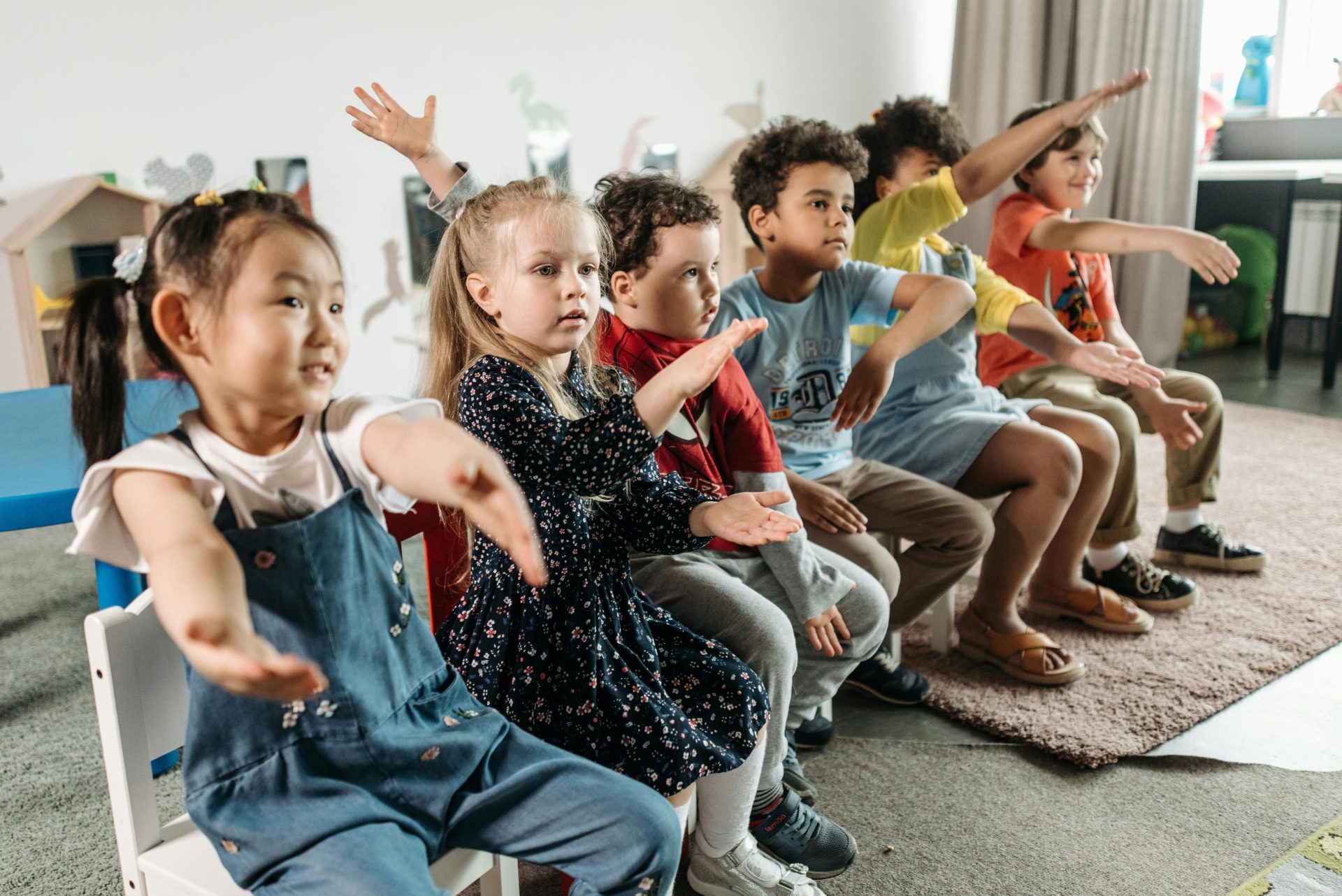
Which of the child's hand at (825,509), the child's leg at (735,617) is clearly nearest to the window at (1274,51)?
the child's hand at (825,509)

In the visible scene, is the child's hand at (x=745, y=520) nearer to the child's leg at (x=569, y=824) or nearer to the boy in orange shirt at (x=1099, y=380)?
the child's leg at (x=569, y=824)

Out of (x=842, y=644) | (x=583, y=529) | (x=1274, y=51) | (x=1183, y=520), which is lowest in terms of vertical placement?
(x=1183, y=520)

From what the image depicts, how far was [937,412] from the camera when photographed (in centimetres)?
180

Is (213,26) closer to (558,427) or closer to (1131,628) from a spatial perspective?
(558,427)

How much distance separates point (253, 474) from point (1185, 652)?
1.60 metres

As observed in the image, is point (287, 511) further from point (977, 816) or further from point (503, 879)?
point (977, 816)

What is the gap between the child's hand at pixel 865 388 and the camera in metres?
1.52

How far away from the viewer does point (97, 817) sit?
1.43 metres

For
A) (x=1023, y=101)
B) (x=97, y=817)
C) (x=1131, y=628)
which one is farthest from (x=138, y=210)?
(x=1023, y=101)

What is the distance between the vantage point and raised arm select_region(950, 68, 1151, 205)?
5.67 feet

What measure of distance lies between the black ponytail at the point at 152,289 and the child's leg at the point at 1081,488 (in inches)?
54.9

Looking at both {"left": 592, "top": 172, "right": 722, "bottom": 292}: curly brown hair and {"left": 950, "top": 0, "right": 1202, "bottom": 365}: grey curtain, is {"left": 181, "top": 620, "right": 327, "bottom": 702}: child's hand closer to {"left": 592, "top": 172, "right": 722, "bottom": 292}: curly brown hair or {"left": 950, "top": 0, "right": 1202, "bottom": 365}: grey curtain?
{"left": 592, "top": 172, "right": 722, "bottom": 292}: curly brown hair

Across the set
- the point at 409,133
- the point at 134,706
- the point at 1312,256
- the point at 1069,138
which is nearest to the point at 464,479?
the point at 134,706

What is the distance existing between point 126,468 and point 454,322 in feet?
1.48
